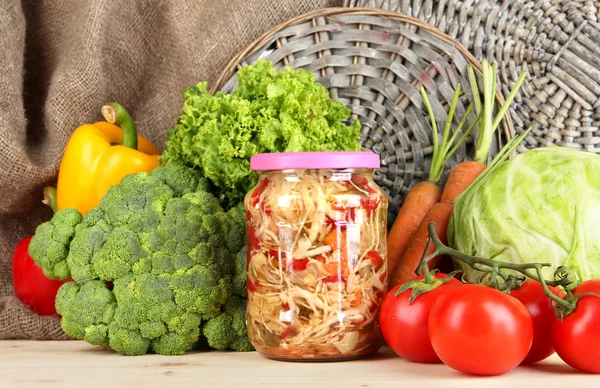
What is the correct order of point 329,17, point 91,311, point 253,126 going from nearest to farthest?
1. point 91,311
2. point 253,126
3. point 329,17

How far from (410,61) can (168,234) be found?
0.81 m

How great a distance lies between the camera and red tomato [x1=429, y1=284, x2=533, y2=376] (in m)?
1.24

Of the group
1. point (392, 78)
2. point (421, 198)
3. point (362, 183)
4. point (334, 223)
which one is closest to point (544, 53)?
point (392, 78)

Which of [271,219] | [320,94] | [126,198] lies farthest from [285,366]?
[320,94]

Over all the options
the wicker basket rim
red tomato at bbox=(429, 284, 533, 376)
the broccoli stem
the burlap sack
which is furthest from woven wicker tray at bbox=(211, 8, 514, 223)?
red tomato at bbox=(429, 284, 533, 376)

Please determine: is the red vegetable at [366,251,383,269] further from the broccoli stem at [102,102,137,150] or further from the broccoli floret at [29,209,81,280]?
the broccoli stem at [102,102,137,150]

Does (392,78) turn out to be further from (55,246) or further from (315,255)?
(55,246)

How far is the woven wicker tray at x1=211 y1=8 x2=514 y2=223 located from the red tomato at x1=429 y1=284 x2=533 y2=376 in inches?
28.9

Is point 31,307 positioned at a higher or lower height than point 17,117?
lower

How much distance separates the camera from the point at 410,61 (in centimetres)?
197

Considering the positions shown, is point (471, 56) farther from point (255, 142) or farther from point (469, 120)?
point (255, 142)

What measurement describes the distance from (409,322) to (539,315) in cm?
23

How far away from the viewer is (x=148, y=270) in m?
1.56

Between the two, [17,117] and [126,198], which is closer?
[126,198]
